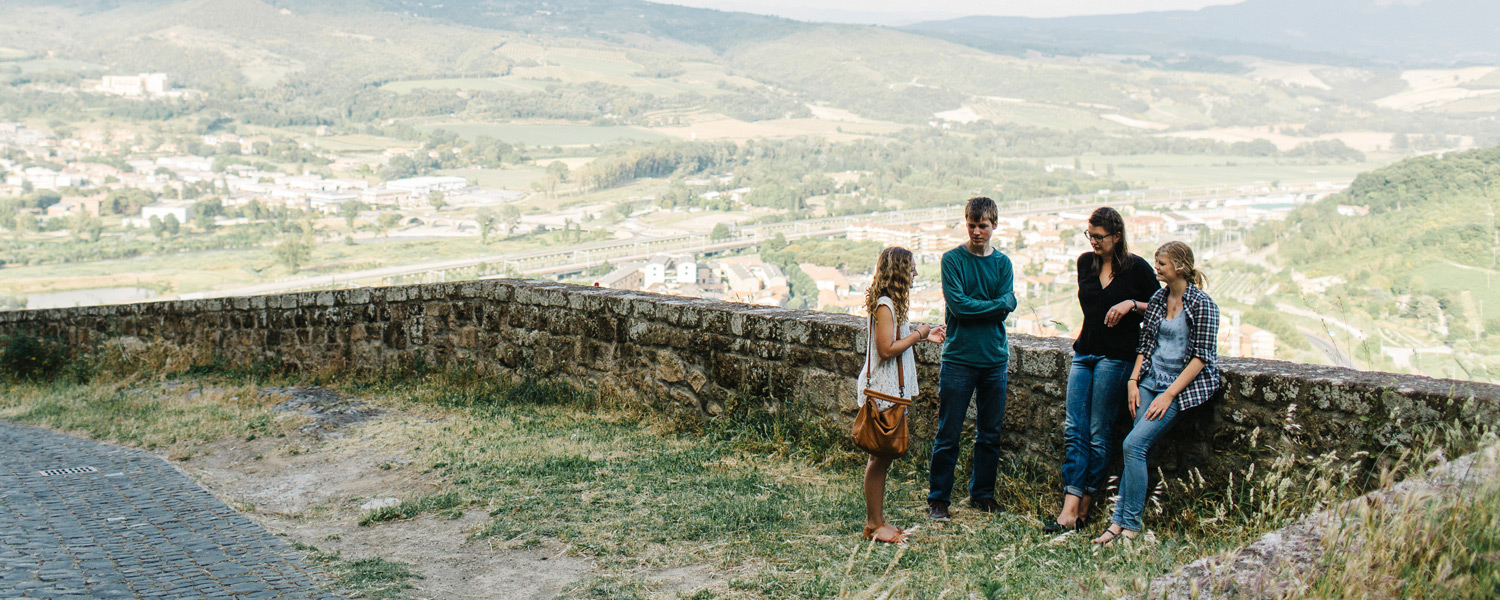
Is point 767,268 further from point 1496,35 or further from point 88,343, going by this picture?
point 1496,35

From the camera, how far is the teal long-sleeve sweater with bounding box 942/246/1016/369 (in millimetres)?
4277

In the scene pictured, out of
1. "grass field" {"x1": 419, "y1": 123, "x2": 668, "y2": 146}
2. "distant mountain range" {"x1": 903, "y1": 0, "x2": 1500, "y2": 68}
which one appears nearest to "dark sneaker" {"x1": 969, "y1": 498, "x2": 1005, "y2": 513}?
"grass field" {"x1": 419, "y1": 123, "x2": 668, "y2": 146}

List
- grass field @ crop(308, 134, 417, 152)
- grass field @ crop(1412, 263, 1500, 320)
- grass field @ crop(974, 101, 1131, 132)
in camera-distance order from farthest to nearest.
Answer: grass field @ crop(974, 101, 1131, 132), grass field @ crop(308, 134, 417, 152), grass field @ crop(1412, 263, 1500, 320)

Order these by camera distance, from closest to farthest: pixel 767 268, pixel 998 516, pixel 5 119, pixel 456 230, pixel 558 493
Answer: pixel 998 516
pixel 558 493
pixel 767 268
pixel 456 230
pixel 5 119

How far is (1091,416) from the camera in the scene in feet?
14.0

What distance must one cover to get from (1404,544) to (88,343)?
14209 millimetres

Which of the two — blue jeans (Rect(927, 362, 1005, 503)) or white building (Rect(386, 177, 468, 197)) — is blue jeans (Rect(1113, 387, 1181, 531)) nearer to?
blue jeans (Rect(927, 362, 1005, 503))

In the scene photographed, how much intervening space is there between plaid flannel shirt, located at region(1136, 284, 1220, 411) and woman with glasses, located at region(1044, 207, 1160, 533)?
11 cm

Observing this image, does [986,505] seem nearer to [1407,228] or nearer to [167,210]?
[1407,228]

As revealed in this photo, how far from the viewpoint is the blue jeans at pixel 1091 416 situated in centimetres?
418

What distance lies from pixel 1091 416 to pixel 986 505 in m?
0.75

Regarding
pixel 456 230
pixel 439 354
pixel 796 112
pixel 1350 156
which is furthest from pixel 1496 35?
pixel 439 354

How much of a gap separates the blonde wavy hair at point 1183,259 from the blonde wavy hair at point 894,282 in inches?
42.2

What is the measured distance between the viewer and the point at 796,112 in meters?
90.1
